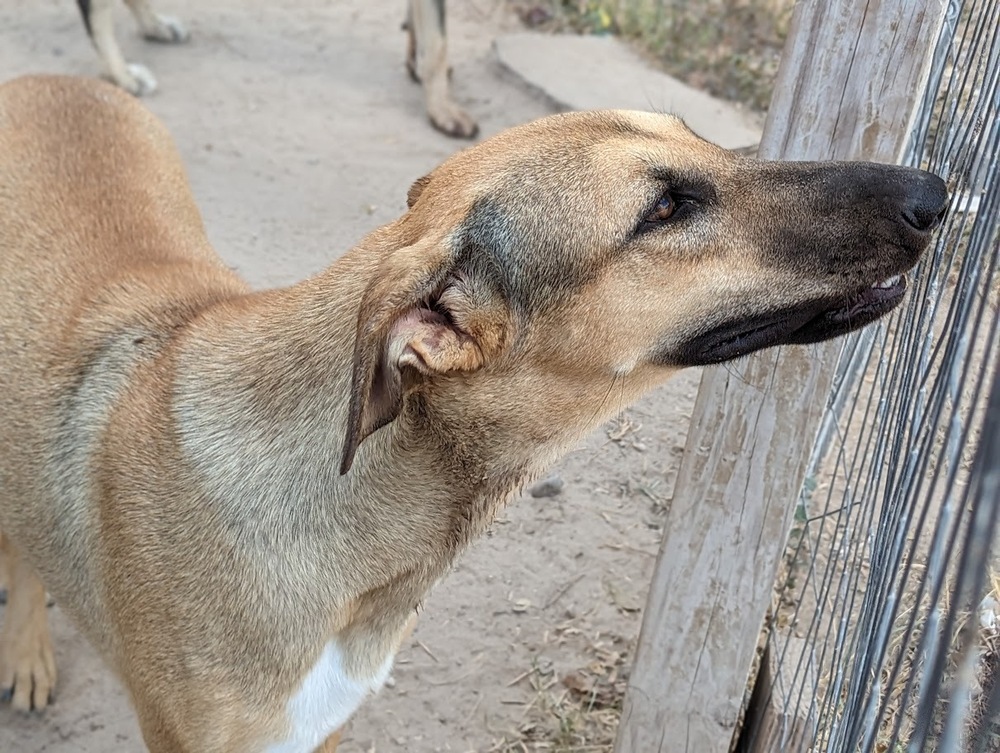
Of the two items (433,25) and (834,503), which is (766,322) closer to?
(834,503)

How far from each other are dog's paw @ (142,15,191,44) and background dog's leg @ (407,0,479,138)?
2054 mm

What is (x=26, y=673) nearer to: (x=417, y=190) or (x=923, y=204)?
(x=417, y=190)

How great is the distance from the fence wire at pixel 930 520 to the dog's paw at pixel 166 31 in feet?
20.5

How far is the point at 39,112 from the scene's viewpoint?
316cm

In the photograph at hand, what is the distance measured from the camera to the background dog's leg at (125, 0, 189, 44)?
7523 mm

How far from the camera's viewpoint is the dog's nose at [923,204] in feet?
6.59

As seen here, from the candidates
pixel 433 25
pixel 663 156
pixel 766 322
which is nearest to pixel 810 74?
pixel 663 156

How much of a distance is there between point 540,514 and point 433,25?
3.76m

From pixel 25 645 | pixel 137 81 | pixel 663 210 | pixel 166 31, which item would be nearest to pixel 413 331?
pixel 663 210

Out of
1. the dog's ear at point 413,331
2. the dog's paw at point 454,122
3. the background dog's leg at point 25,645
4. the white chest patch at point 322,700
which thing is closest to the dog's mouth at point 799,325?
the dog's ear at point 413,331

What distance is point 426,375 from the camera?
2027 millimetres

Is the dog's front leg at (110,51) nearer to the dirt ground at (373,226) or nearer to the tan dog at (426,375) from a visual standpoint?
the dirt ground at (373,226)

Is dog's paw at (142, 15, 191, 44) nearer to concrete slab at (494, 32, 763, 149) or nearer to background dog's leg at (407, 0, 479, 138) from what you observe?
background dog's leg at (407, 0, 479, 138)

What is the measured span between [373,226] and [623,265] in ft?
12.6
